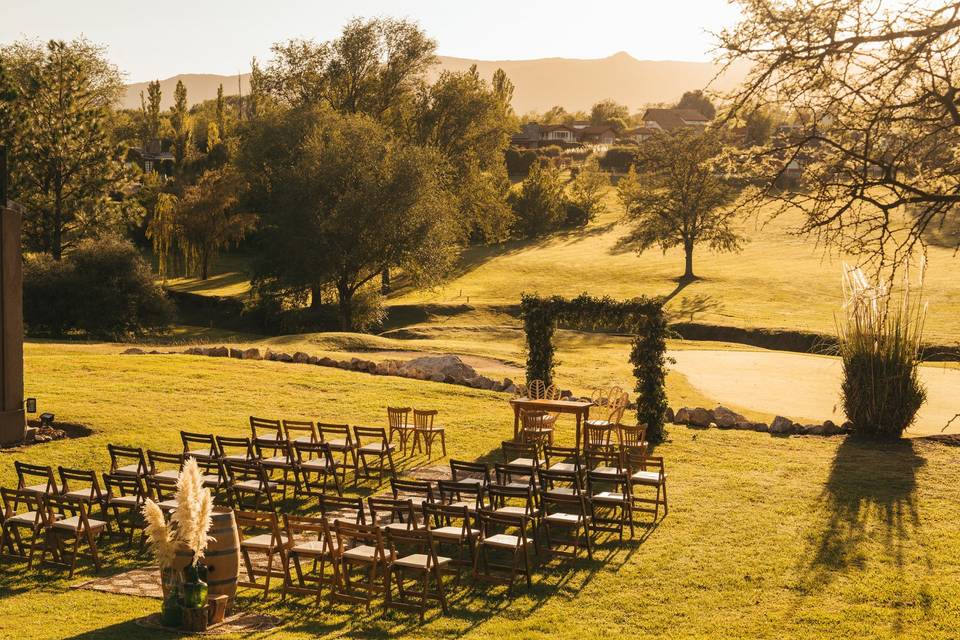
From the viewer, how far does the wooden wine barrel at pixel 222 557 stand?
12258mm

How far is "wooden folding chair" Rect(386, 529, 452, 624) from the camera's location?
41.3ft

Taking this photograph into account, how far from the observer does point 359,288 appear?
57.5 metres

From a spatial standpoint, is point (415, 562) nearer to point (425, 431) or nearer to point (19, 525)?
point (19, 525)

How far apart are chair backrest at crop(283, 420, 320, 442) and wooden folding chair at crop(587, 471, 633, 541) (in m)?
5.62

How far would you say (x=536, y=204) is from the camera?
86.7 m

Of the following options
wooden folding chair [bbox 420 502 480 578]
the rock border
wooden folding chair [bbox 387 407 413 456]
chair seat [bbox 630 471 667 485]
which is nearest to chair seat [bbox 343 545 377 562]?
wooden folding chair [bbox 420 502 480 578]

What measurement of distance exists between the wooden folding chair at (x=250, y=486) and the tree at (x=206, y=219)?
185ft

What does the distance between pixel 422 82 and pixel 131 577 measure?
59989 mm

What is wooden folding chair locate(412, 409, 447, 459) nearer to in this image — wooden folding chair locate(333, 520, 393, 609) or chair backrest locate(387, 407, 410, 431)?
chair backrest locate(387, 407, 410, 431)

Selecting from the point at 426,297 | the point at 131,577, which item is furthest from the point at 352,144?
the point at 131,577

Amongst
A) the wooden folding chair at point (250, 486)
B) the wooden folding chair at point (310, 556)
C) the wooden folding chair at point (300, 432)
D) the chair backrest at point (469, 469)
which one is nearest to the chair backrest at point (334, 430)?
the wooden folding chair at point (300, 432)

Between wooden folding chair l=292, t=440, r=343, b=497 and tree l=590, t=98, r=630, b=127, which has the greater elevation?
tree l=590, t=98, r=630, b=127

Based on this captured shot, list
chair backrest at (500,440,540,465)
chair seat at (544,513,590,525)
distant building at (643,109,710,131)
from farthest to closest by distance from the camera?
distant building at (643,109,710,131) → chair backrest at (500,440,540,465) → chair seat at (544,513,590,525)

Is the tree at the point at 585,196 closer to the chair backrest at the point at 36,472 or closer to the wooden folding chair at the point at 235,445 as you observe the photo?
the wooden folding chair at the point at 235,445
